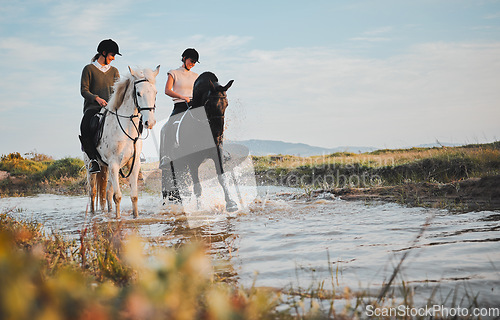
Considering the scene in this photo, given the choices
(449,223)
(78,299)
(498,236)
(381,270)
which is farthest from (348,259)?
(78,299)

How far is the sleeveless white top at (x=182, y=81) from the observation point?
854cm

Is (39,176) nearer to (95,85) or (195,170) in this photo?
(95,85)

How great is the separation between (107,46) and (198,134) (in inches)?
121

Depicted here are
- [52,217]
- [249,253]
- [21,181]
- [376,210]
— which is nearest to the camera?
[249,253]

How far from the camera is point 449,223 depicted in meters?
5.80

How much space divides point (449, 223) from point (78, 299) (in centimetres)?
586

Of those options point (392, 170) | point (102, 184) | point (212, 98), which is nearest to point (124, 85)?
point (212, 98)

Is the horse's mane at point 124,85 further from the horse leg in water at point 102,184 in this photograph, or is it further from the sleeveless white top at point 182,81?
the horse leg in water at point 102,184

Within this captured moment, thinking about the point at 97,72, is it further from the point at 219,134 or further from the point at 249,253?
the point at 249,253

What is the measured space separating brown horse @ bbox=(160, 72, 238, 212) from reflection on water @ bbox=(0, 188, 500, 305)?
0.98m

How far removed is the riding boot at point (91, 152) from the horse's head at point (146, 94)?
180 cm

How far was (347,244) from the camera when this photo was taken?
4.84 meters

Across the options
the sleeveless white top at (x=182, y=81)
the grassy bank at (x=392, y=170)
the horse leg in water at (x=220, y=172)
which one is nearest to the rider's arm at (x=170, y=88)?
the sleeveless white top at (x=182, y=81)

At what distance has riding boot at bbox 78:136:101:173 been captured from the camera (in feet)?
28.0
